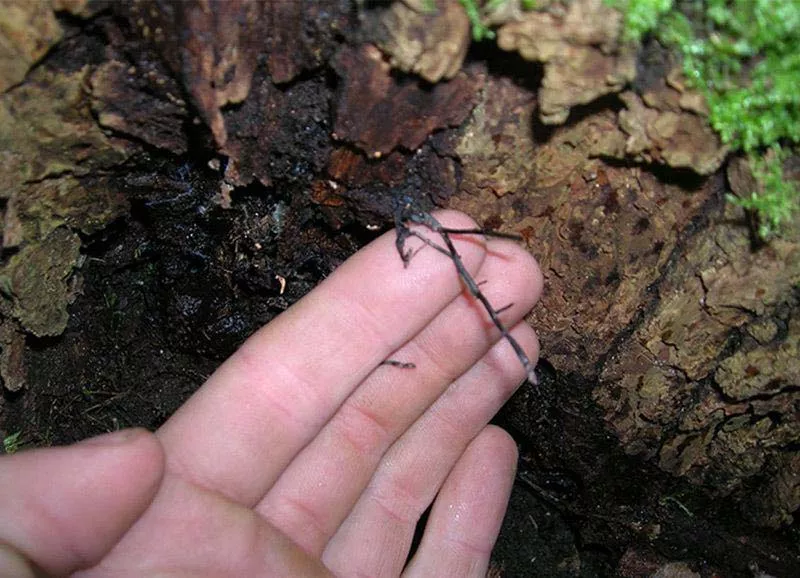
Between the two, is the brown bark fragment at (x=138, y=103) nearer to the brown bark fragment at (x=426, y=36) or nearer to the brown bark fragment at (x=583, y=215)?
the brown bark fragment at (x=426, y=36)

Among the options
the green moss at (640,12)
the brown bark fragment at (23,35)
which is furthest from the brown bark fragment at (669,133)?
the brown bark fragment at (23,35)

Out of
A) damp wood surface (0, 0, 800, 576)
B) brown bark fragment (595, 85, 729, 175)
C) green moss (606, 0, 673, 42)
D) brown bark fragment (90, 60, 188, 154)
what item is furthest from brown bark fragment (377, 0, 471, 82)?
brown bark fragment (90, 60, 188, 154)

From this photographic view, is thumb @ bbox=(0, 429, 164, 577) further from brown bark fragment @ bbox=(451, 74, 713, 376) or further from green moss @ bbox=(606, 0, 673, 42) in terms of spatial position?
green moss @ bbox=(606, 0, 673, 42)

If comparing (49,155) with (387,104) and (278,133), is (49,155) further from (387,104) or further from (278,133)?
(387,104)

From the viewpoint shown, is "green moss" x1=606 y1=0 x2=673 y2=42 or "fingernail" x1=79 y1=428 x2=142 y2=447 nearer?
"green moss" x1=606 y1=0 x2=673 y2=42

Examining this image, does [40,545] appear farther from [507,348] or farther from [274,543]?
[507,348]

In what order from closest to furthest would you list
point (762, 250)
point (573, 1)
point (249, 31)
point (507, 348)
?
point (573, 1)
point (249, 31)
point (762, 250)
point (507, 348)

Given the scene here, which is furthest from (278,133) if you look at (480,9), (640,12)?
(640,12)

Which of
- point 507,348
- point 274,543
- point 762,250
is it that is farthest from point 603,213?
point 274,543
